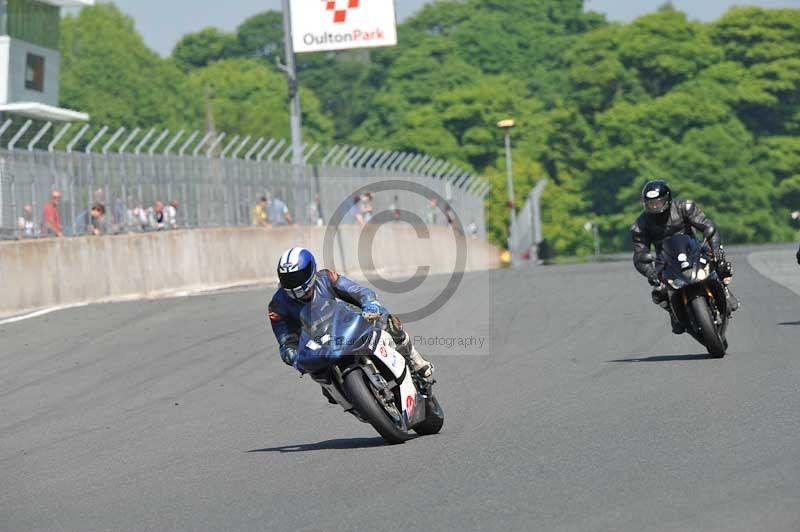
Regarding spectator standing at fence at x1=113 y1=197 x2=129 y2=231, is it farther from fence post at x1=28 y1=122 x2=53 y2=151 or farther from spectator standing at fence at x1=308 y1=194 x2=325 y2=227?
spectator standing at fence at x1=308 y1=194 x2=325 y2=227

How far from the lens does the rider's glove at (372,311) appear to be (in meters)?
9.56

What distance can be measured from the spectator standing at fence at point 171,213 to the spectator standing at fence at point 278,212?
15.9 ft

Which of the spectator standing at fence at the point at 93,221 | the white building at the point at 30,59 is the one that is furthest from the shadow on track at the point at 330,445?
the white building at the point at 30,59

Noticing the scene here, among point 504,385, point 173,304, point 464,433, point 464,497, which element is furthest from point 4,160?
point 464,497

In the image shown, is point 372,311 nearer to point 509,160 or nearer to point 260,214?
point 260,214

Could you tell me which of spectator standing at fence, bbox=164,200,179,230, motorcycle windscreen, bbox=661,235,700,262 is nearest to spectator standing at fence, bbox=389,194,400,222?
spectator standing at fence, bbox=164,200,179,230

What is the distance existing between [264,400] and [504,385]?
71.8 inches

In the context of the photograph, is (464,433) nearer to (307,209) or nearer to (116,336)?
(116,336)

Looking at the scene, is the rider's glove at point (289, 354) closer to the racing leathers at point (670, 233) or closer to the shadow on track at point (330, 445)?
the shadow on track at point (330, 445)

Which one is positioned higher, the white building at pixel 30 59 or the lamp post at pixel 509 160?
the white building at pixel 30 59

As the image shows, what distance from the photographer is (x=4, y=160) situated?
23.7m

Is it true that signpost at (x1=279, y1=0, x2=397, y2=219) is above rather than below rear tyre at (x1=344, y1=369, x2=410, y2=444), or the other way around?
above

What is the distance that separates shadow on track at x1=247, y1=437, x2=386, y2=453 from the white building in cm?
3267

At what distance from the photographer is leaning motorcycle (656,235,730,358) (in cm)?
1371
